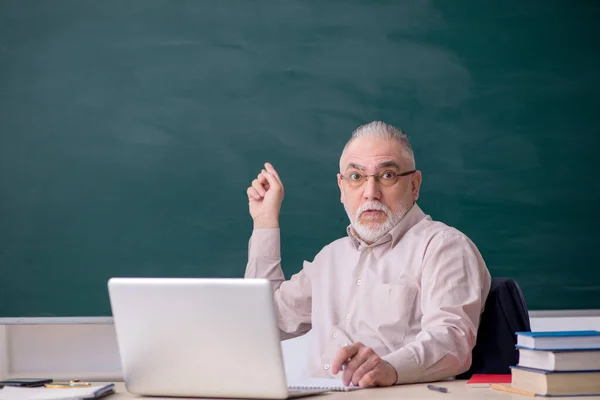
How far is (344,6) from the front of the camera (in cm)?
328

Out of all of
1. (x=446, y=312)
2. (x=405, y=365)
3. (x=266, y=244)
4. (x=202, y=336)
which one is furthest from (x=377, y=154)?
(x=202, y=336)

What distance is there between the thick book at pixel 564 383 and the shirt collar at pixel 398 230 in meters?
0.97

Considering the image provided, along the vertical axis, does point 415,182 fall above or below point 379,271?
above

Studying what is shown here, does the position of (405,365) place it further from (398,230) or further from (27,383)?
(27,383)

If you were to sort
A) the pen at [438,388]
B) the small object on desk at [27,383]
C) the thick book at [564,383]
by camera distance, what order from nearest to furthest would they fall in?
1. the thick book at [564,383]
2. the pen at [438,388]
3. the small object on desk at [27,383]

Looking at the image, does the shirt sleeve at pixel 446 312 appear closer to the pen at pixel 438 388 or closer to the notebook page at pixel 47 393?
the pen at pixel 438 388

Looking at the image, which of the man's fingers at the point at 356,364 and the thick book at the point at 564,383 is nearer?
the thick book at the point at 564,383

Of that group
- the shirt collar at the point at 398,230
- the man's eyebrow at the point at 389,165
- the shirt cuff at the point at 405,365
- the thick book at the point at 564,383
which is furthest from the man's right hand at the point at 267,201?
the thick book at the point at 564,383

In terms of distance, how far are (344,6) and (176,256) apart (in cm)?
119

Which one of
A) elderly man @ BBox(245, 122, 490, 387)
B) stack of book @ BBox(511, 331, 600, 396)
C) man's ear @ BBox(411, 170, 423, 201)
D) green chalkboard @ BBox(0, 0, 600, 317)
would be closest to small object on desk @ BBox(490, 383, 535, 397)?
stack of book @ BBox(511, 331, 600, 396)

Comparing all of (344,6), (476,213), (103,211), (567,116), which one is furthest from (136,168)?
(567,116)

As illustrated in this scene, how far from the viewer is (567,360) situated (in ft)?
5.38

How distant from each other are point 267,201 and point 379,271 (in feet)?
1.66

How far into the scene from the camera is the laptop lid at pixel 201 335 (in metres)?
1.51
